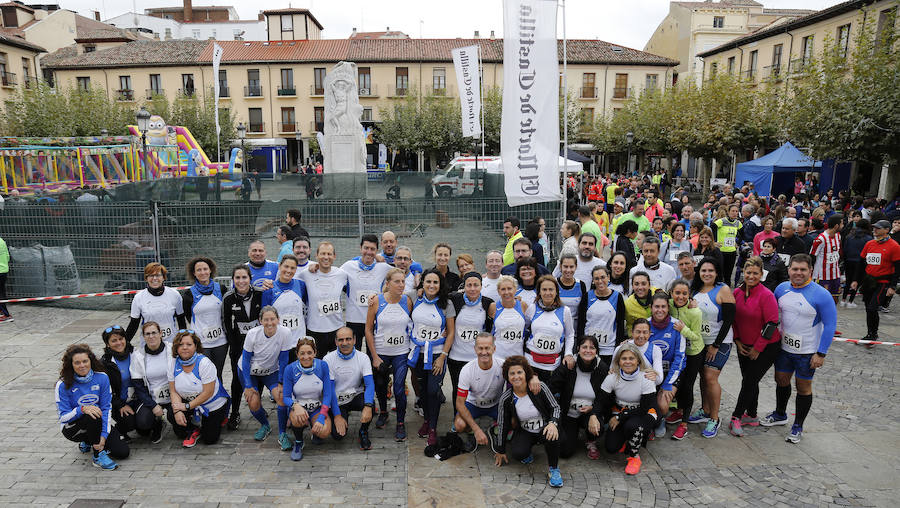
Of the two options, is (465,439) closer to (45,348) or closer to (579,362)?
(579,362)

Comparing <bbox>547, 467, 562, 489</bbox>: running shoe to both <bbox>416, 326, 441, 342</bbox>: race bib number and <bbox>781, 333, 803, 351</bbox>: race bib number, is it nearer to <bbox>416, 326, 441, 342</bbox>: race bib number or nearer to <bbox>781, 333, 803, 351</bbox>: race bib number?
<bbox>416, 326, 441, 342</bbox>: race bib number

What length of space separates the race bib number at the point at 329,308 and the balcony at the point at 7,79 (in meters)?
41.9

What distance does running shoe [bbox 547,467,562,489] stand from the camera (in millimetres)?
5004

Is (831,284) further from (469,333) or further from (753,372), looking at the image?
(469,333)

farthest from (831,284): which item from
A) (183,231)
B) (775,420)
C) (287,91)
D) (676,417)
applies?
(287,91)

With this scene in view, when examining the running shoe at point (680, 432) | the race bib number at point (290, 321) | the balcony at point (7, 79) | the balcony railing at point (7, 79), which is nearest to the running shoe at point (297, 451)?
the race bib number at point (290, 321)

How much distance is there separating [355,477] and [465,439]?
47.0 inches

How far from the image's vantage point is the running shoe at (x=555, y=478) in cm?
500

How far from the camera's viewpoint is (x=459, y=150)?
4134 centimetres

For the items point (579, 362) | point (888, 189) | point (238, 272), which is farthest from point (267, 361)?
point (888, 189)

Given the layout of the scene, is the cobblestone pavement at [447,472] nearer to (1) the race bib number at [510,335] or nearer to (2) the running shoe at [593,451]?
(2) the running shoe at [593,451]

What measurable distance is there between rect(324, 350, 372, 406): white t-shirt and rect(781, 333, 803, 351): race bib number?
13.3ft

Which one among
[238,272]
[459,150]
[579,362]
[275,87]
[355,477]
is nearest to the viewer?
[355,477]

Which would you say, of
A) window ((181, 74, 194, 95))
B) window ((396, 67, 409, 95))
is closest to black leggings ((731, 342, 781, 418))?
window ((396, 67, 409, 95))
